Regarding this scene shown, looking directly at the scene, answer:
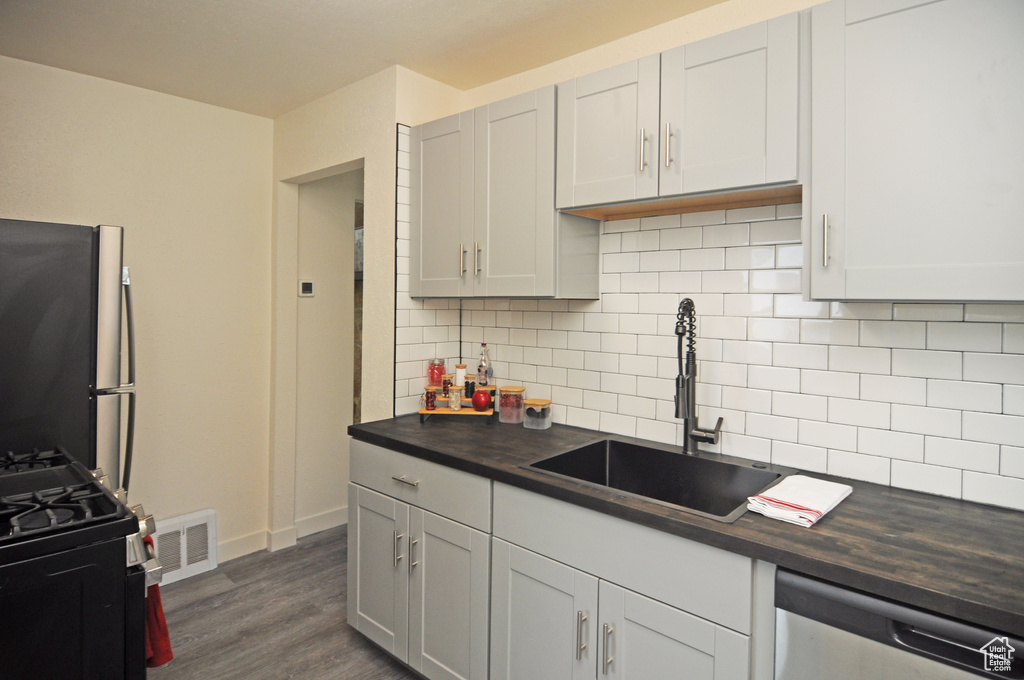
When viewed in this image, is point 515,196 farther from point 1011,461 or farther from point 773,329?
point 1011,461

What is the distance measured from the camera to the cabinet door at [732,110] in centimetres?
158

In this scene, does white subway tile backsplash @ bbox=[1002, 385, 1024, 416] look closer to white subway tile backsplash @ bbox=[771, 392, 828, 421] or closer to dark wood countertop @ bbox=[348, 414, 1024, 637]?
dark wood countertop @ bbox=[348, 414, 1024, 637]

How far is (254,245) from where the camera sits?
3381mm

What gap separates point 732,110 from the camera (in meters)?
1.68

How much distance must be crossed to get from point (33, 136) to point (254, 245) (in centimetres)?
107

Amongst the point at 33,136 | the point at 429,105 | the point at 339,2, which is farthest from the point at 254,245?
the point at 339,2

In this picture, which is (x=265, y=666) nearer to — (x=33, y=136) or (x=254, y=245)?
(x=254, y=245)

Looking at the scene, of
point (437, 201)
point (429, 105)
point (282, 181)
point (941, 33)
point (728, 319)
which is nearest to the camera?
point (941, 33)

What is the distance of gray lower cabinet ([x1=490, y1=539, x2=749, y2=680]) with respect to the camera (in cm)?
142

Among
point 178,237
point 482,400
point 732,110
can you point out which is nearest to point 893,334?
point 732,110

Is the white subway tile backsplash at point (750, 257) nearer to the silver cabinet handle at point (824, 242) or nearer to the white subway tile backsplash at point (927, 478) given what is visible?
the silver cabinet handle at point (824, 242)

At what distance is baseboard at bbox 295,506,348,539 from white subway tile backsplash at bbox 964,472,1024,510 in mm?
3371

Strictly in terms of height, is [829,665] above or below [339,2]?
below

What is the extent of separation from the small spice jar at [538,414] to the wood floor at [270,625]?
1107 millimetres
